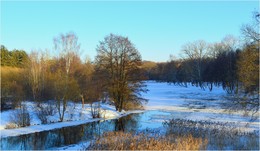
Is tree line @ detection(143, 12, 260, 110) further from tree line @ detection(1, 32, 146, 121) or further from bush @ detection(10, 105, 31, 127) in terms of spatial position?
bush @ detection(10, 105, 31, 127)

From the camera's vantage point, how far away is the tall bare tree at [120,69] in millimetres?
31734

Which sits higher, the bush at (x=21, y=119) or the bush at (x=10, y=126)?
the bush at (x=21, y=119)

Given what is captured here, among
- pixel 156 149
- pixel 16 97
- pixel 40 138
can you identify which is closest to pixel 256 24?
pixel 156 149

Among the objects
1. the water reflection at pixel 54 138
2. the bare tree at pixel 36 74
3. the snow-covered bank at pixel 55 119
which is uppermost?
the bare tree at pixel 36 74

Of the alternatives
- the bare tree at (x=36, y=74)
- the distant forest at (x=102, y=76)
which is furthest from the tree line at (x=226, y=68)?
the bare tree at (x=36, y=74)

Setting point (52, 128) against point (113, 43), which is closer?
point (52, 128)

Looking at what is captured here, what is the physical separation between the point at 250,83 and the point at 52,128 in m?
14.3

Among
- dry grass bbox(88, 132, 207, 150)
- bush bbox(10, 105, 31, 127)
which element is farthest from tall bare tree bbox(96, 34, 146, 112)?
dry grass bbox(88, 132, 207, 150)

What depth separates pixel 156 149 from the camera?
10.5m

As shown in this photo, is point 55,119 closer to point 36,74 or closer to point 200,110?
point 36,74

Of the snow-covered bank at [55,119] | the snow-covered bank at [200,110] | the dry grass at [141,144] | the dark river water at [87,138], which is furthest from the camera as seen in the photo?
the snow-covered bank at [200,110]

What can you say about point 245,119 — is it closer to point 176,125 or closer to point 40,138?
point 176,125

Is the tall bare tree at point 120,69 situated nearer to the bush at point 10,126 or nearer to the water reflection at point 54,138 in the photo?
the water reflection at point 54,138

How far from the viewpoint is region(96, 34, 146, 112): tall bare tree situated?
31734mm
